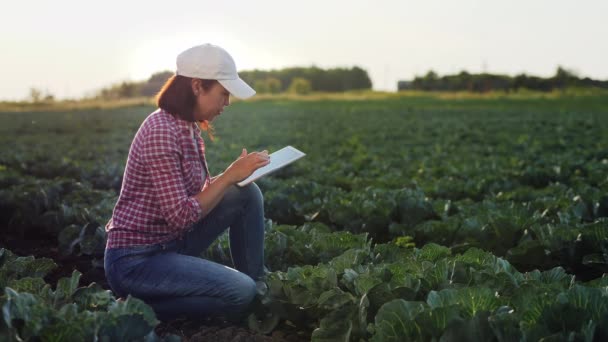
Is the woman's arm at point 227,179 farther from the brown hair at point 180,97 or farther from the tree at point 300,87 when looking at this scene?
the tree at point 300,87

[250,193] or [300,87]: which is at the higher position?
[250,193]

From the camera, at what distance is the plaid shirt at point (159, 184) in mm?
3533

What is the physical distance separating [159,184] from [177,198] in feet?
0.38

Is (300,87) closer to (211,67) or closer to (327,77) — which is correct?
(327,77)

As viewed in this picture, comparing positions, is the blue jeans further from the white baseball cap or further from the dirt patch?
the white baseball cap

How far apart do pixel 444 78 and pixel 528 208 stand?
2727 inches

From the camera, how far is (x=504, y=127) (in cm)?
2295

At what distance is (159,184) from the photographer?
11.6 feet

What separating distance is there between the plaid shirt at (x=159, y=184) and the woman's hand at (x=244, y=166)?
0.75 feet

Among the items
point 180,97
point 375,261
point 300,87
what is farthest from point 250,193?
point 300,87

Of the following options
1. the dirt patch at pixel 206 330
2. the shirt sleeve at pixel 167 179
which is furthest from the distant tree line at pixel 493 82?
the shirt sleeve at pixel 167 179

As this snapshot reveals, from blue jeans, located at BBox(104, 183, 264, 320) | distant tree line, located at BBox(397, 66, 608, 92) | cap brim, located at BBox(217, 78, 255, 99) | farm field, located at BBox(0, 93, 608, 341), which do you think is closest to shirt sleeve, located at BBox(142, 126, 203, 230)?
blue jeans, located at BBox(104, 183, 264, 320)

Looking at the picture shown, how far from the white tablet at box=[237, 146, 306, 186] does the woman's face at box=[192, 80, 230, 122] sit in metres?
0.40

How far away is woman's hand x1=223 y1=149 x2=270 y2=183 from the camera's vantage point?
357cm
